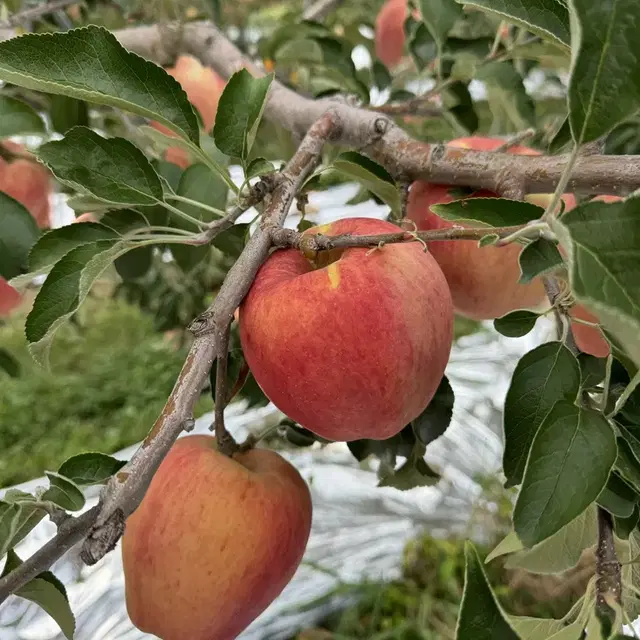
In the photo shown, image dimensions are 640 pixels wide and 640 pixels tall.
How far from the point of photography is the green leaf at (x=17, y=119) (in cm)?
41

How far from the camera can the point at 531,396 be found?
1.02 feet

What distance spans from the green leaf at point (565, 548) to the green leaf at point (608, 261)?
→ 0.22 m

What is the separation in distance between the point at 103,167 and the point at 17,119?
133 millimetres

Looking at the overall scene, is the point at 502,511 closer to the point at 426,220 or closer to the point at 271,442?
the point at 271,442

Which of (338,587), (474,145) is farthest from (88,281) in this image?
(338,587)

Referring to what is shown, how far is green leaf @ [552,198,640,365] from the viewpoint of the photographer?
0.17 metres

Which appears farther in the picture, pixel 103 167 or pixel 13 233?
pixel 13 233

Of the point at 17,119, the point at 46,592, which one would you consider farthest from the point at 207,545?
the point at 17,119

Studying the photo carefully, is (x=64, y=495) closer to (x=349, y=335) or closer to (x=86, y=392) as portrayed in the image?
(x=349, y=335)

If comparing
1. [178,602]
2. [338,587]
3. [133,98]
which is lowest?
[338,587]

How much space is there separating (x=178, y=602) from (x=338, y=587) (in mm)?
525

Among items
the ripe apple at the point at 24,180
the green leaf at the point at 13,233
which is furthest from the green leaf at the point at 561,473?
the ripe apple at the point at 24,180

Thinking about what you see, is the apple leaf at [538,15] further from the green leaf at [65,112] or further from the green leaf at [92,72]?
the green leaf at [65,112]

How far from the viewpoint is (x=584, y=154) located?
343mm
